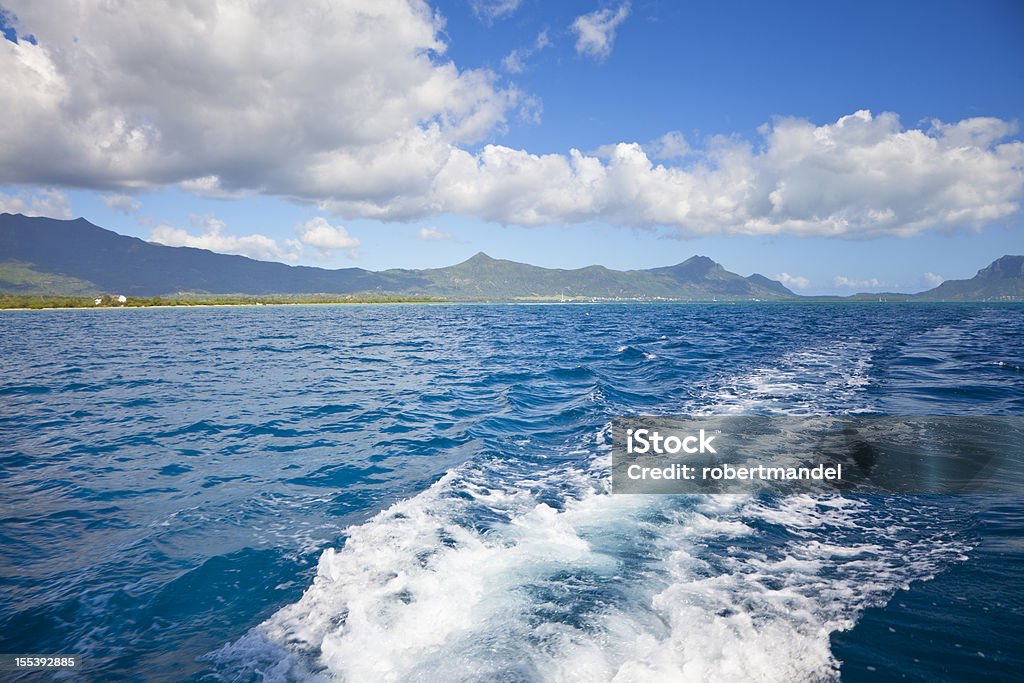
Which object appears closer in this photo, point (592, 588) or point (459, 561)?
point (592, 588)

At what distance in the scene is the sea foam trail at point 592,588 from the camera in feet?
15.1

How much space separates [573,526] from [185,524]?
6.85 metres

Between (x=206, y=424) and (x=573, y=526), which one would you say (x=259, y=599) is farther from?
(x=206, y=424)

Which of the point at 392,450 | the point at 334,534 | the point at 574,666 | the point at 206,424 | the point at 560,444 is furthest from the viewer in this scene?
the point at 206,424

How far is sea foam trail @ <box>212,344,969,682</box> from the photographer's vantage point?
4.60m

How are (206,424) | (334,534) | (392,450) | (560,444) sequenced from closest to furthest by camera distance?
(334,534) < (392,450) < (560,444) < (206,424)

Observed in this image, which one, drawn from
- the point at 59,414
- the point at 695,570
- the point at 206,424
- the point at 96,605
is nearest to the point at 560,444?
the point at 695,570

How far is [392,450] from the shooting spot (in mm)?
11781

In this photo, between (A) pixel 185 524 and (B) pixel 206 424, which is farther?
(B) pixel 206 424

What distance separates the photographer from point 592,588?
579cm

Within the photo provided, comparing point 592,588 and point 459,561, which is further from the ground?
point 592,588

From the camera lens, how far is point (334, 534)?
7.51 m

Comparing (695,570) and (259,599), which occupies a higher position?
(695,570)

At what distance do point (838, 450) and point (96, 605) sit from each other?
14171mm
